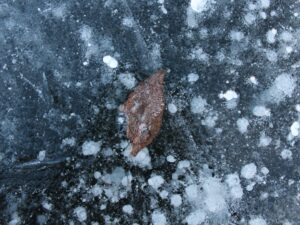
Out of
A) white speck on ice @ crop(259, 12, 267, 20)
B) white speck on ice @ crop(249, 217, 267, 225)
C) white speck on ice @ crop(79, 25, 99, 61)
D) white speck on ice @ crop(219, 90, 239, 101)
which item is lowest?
white speck on ice @ crop(249, 217, 267, 225)

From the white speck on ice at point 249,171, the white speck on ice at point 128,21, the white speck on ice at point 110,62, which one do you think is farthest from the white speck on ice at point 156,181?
the white speck on ice at point 128,21

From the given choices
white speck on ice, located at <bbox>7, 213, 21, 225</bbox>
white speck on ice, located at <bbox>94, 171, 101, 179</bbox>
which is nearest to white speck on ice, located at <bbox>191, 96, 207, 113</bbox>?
white speck on ice, located at <bbox>94, 171, 101, 179</bbox>

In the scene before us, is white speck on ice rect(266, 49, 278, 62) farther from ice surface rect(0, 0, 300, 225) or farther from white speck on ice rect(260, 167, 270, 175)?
white speck on ice rect(260, 167, 270, 175)

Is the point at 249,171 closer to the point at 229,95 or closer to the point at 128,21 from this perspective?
the point at 229,95

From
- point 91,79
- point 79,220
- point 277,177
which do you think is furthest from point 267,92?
point 79,220

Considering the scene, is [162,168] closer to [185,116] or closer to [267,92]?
[185,116]

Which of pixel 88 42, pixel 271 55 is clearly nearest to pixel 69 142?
pixel 88 42
